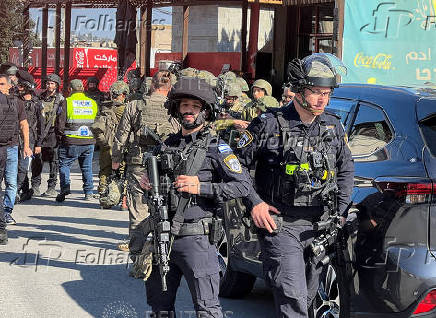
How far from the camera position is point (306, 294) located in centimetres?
502

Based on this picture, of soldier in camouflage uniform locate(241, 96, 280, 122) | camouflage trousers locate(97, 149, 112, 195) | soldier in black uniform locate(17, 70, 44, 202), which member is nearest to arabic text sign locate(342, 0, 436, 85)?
soldier in camouflage uniform locate(241, 96, 280, 122)

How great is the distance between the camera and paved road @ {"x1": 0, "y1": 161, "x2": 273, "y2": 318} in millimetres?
7086

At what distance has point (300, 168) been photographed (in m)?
5.14

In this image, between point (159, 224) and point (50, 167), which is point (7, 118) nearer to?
point (50, 167)

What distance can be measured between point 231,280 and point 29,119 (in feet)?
23.5

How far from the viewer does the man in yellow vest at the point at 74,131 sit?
1353 cm

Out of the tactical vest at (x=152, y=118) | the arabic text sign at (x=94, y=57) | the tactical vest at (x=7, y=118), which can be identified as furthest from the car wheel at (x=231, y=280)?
the arabic text sign at (x=94, y=57)

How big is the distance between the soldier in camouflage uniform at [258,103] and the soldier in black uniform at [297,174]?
5346 mm

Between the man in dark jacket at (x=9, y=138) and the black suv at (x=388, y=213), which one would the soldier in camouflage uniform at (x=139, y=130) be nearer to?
the man in dark jacket at (x=9, y=138)

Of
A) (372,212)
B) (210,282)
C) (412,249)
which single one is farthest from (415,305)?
(210,282)

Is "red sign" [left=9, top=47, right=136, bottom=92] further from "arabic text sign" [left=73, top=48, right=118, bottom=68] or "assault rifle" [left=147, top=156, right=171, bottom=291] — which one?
"assault rifle" [left=147, top=156, right=171, bottom=291]

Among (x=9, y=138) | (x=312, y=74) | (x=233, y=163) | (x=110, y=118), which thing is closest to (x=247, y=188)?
(x=233, y=163)

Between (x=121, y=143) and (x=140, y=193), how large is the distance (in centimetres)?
60

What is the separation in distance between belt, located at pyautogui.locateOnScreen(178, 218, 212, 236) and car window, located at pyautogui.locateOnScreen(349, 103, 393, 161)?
4.11 ft
